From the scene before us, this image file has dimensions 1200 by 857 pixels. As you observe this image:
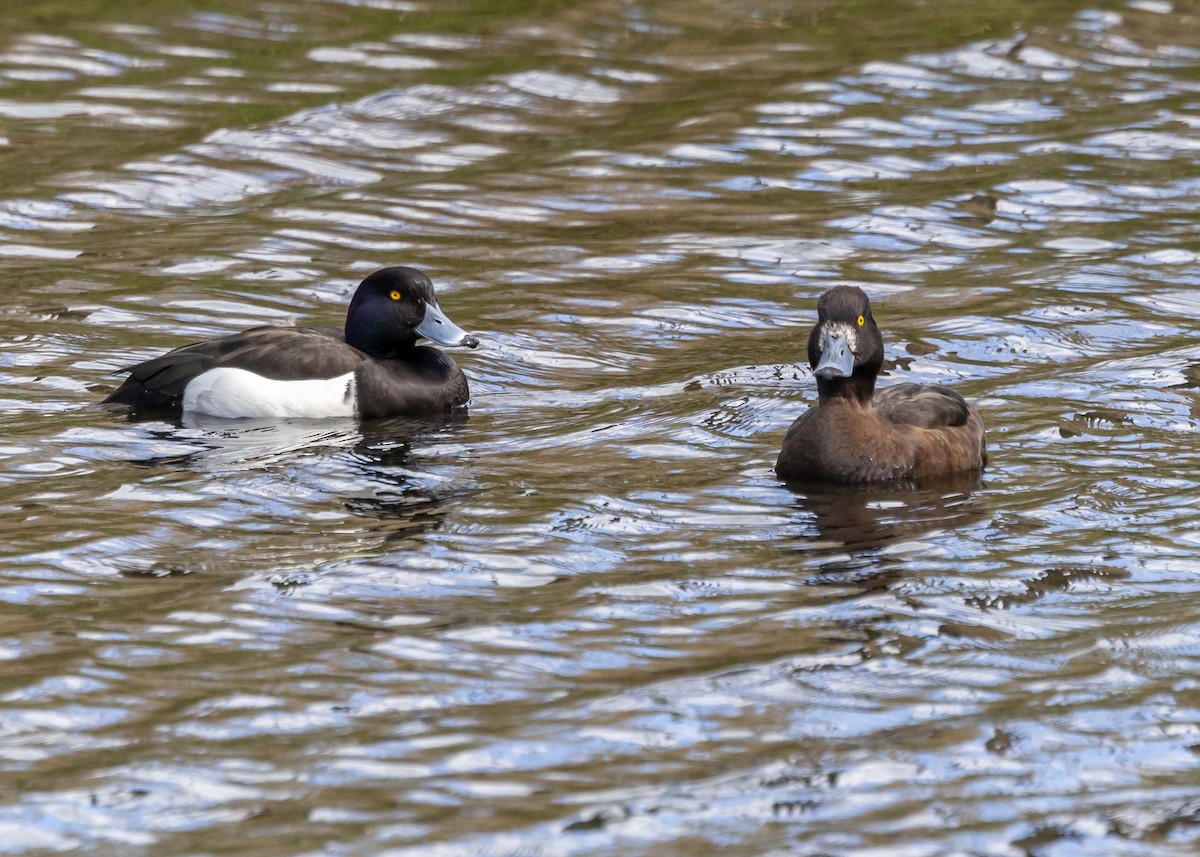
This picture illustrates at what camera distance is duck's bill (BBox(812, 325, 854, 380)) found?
8.51m

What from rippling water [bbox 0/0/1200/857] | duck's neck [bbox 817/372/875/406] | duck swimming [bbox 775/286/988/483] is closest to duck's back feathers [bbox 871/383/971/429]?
duck swimming [bbox 775/286/988/483]

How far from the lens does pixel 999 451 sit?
9031 millimetres

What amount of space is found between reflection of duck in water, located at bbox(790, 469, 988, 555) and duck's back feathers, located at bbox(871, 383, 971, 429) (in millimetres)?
319

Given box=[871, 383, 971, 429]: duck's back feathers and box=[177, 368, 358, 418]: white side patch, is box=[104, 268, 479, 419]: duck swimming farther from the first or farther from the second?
box=[871, 383, 971, 429]: duck's back feathers

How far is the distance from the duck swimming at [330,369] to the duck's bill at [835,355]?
244cm

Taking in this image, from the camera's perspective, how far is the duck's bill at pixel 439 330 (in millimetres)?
10547

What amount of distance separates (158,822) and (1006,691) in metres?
2.59

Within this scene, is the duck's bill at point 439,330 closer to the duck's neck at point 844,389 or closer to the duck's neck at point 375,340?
the duck's neck at point 375,340

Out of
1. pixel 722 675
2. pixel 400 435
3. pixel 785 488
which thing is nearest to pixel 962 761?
pixel 722 675

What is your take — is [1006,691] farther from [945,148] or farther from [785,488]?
[945,148]

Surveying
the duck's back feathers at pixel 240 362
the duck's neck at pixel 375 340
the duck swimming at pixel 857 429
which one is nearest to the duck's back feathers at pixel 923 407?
the duck swimming at pixel 857 429

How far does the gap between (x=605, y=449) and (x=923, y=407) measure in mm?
1515

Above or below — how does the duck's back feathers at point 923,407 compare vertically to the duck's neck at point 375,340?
above

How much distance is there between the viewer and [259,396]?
10094 millimetres
